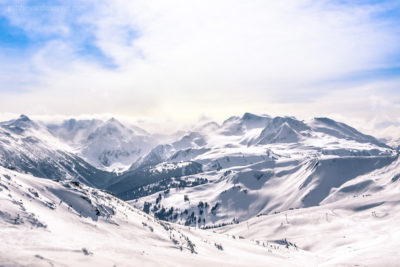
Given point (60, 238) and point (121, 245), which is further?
point (121, 245)

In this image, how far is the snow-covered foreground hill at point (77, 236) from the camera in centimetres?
3522

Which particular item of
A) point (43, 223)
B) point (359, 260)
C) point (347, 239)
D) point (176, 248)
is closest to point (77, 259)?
point (43, 223)

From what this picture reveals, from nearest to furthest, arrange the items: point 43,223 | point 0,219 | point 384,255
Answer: point 0,219 < point 43,223 < point 384,255

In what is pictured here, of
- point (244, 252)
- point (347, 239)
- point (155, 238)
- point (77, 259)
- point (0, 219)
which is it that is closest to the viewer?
point (77, 259)

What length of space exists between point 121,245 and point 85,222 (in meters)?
7.92

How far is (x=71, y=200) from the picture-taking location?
55.3 metres

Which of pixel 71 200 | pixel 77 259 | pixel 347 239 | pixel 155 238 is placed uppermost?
pixel 347 239

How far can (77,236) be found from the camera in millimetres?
43031

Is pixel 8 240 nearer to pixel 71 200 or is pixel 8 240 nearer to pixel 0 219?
pixel 0 219

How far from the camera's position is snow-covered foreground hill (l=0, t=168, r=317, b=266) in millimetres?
35219

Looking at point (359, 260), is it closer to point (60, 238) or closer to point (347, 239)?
point (60, 238)

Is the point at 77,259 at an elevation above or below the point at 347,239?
below

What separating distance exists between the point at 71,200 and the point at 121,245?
48.6 feet

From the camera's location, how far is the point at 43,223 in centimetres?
4238
